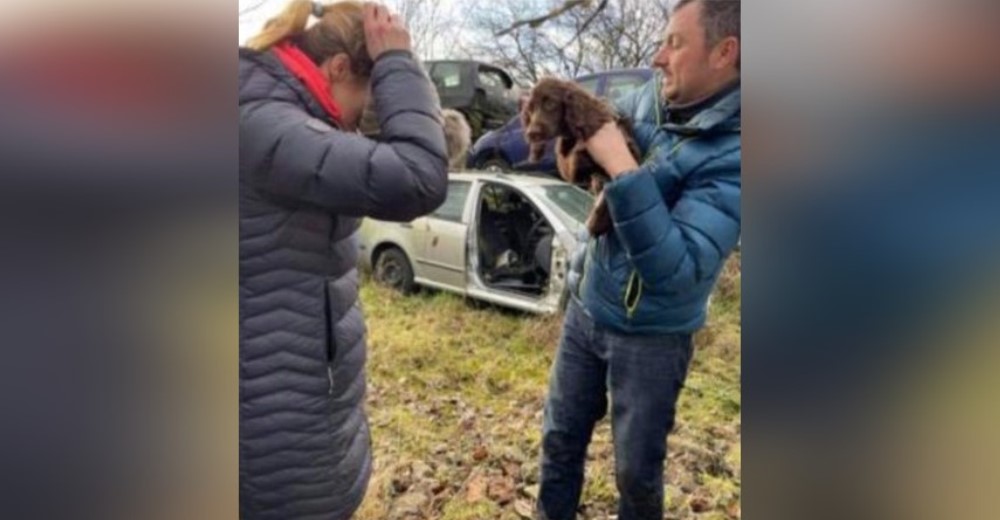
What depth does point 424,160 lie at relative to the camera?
2.18 metres

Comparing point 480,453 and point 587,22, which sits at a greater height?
point 587,22

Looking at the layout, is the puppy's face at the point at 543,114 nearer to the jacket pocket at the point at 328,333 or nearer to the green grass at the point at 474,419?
the green grass at the point at 474,419

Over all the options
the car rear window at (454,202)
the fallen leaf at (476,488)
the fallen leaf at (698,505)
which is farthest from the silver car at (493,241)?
the fallen leaf at (698,505)

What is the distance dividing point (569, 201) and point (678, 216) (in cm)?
30

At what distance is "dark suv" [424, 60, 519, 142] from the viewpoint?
220 cm

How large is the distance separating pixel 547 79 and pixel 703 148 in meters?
0.48

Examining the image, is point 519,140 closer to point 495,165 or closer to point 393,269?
point 495,165

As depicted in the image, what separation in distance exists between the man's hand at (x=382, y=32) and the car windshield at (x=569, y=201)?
0.57 metres

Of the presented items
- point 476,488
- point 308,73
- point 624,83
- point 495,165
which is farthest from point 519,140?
point 476,488

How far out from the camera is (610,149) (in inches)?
85.7

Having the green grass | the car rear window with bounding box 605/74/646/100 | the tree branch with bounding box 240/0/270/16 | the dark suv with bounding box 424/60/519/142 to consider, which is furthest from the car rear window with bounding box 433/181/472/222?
the tree branch with bounding box 240/0/270/16

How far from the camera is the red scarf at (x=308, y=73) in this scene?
2162 mm
